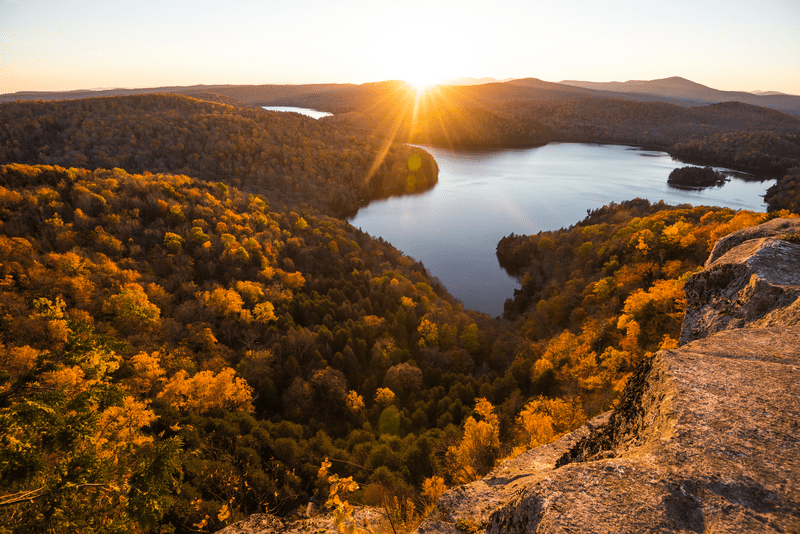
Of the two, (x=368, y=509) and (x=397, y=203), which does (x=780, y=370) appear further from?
(x=397, y=203)

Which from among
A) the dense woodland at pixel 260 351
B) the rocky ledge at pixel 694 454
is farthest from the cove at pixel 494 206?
the rocky ledge at pixel 694 454

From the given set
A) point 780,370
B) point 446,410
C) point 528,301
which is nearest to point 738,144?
point 528,301

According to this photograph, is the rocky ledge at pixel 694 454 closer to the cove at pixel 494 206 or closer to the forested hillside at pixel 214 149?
the cove at pixel 494 206

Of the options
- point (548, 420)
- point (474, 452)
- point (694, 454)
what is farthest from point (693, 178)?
point (694, 454)

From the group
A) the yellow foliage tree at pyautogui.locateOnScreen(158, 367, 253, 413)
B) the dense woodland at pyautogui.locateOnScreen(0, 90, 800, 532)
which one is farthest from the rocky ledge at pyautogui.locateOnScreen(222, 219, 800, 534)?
the yellow foliage tree at pyautogui.locateOnScreen(158, 367, 253, 413)

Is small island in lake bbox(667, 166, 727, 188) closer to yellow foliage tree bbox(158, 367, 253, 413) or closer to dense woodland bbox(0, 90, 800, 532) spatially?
dense woodland bbox(0, 90, 800, 532)
